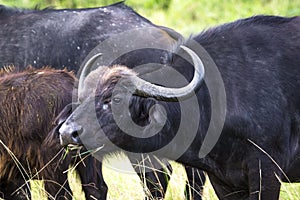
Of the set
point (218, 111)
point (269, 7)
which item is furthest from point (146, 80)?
point (269, 7)

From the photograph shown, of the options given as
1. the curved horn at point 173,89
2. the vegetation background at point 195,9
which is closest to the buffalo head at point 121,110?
the curved horn at point 173,89

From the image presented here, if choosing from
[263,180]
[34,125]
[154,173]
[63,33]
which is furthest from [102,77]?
[63,33]

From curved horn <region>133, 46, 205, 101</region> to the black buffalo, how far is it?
1558 millimetres

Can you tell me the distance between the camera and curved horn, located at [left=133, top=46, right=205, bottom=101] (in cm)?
585

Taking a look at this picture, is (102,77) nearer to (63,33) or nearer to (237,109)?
(237,109)

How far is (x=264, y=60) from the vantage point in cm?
614

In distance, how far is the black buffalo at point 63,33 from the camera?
7.79m

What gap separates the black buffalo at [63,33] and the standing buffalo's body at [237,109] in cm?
130

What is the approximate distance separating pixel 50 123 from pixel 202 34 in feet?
4.69

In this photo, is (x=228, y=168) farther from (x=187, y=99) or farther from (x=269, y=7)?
(x=269, y=7)

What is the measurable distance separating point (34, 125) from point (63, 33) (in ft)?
5.38

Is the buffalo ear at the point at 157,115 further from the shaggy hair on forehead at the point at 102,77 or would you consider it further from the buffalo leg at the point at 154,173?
the buffalo leg at the point at 154,173

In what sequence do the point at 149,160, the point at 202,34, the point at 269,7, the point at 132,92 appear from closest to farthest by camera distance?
the point at 132,92 → the point at 202,34 → the point at 149,160 → the point at 269,7

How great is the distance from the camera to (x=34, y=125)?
6.60m
